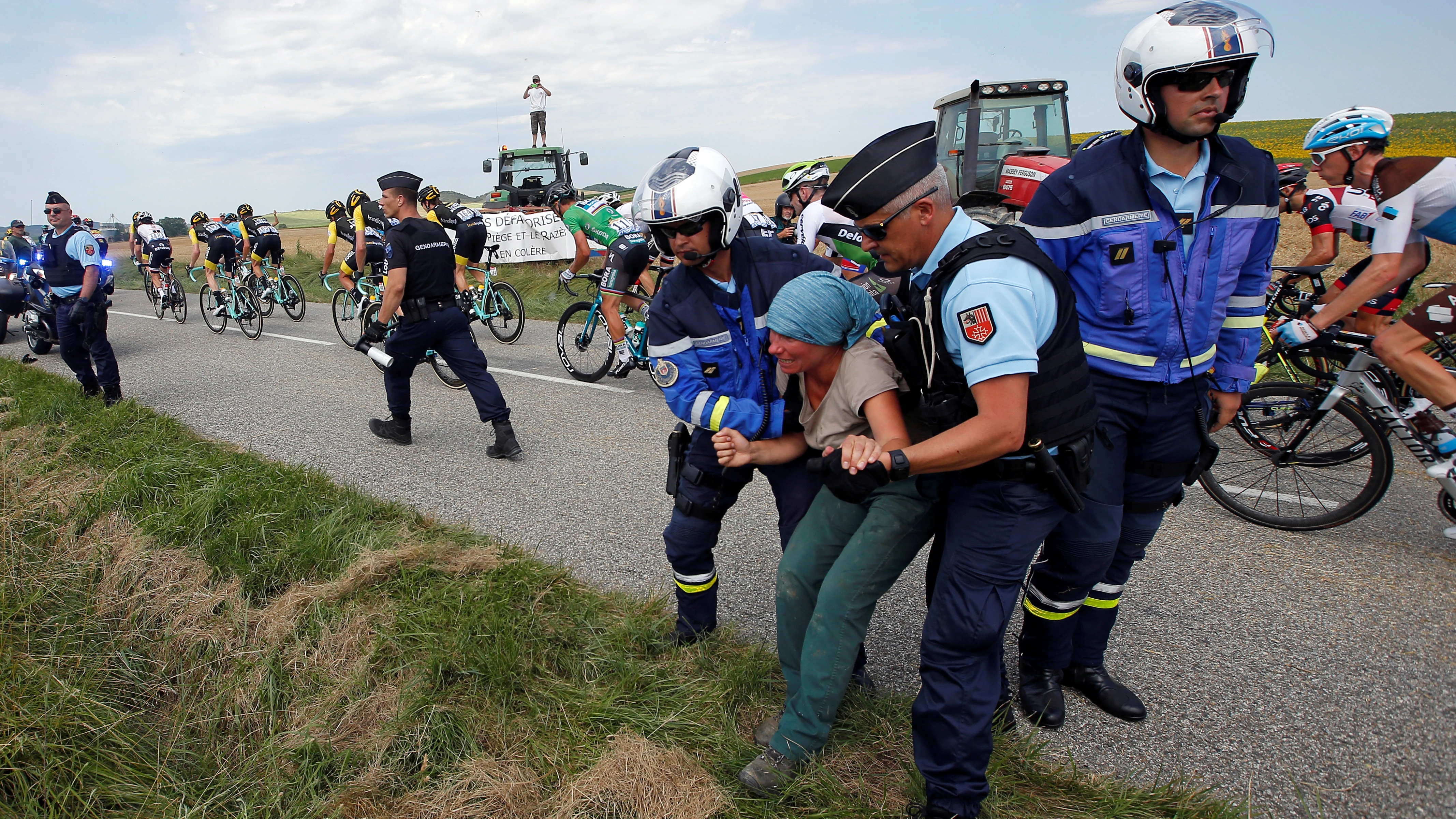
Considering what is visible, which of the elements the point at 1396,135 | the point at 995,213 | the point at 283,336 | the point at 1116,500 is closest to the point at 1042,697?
the point at 1116,500

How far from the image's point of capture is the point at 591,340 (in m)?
8.37

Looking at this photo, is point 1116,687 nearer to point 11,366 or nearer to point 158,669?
point 158,669

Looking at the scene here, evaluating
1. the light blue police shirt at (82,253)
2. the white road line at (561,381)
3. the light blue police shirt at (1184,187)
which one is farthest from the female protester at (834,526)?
the light blue police shirt at (82,253)

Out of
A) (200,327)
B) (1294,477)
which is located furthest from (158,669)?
(200,327)

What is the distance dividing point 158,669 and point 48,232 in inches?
279

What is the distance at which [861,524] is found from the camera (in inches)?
92.0

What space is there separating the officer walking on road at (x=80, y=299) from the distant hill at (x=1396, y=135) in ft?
50.7

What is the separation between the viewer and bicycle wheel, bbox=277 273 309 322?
47.7 ft

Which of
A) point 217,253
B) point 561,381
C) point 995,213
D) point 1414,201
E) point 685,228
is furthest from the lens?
point 217,253

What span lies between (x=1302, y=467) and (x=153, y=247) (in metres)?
19.0

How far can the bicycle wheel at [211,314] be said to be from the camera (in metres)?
13.9

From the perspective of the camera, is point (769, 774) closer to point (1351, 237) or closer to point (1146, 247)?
point (1146, 247)

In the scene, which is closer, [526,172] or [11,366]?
[11,366]

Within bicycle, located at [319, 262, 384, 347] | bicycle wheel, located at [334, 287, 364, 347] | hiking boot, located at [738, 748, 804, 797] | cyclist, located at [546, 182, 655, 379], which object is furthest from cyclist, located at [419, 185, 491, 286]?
hiking boot, located at [738, 748, 804, 797]
